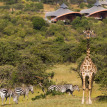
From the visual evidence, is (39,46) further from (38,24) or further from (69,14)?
(69,14)

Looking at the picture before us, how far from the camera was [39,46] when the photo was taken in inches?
1336

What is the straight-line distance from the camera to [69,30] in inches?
2409

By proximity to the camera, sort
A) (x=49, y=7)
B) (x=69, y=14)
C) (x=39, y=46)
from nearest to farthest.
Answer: (x=39, y=46)
(x=69, y=14)
(x=49, y=7)

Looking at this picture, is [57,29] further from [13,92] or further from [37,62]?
[13,92]

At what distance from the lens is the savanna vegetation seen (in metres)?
22.0

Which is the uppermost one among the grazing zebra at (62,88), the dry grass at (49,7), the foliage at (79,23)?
the grazing zebra at (62,88)

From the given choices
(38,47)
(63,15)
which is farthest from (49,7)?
(38,47)

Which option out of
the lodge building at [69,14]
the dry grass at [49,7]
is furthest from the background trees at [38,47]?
the dry grass at [49,7]

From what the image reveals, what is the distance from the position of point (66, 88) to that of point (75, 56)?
11.6 metres

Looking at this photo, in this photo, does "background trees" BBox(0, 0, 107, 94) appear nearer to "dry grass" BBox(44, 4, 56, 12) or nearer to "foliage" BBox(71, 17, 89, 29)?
"foliage" BBox(71, 17, 89, 29)

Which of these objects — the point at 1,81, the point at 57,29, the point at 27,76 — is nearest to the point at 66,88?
the point at 27,76

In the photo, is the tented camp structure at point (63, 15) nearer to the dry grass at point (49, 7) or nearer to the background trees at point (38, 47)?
the background trees at point (38, 47)

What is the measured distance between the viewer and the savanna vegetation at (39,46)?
22016mm

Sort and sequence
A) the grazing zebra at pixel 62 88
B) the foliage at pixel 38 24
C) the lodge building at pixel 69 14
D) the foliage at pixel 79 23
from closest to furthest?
the grazing zebra at pixel 62 88 < the foliage at pixel 38 24 < the foliage at pixel 79 23 < the lodge building at pixel 69 14
